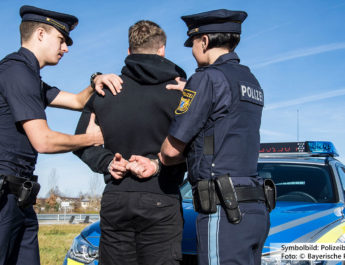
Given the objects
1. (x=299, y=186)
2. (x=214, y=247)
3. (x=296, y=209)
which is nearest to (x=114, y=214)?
(x=214, y=247)

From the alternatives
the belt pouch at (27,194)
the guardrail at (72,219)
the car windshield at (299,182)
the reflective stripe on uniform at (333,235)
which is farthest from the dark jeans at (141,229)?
the guardrail at (72,219)

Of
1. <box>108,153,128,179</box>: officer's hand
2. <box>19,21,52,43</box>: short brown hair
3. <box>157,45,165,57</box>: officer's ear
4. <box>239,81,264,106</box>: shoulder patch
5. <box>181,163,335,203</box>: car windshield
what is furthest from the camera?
<box>181,163,335,203</box>: car windshield

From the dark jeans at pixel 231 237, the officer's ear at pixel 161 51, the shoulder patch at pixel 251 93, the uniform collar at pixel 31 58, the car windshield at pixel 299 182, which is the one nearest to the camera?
the dark jeans at pixel 231 237

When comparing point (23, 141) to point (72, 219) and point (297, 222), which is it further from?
point (72, 219)

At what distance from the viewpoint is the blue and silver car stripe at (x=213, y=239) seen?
225cm

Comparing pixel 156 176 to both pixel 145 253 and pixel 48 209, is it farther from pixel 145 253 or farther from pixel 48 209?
pixel 48 209

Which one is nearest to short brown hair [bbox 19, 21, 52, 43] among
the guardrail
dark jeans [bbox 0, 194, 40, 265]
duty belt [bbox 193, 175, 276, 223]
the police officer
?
the police officer

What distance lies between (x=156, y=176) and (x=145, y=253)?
46 cm

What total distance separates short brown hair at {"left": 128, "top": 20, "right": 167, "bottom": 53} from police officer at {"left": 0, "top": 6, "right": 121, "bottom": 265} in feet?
0.85

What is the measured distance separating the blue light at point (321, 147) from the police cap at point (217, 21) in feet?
9.39

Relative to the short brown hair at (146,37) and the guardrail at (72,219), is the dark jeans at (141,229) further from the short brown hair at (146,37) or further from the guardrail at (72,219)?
the guardrail at (72,219)

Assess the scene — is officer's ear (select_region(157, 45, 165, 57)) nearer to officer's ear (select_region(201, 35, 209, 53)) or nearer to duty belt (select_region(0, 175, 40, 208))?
officer's ear (select_region(201, 35, 209, 53))

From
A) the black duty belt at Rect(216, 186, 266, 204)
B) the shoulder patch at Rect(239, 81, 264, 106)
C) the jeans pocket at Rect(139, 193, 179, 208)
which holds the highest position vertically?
the shoulder patch at Rect(239, 81, 264, 106)

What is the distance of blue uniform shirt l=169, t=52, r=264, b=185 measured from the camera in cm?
239
